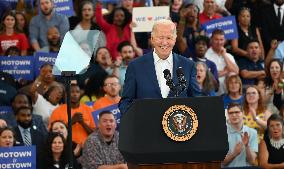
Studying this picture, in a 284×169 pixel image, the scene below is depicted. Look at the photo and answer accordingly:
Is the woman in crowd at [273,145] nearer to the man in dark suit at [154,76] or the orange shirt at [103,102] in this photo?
the orange shirt at [103,102]

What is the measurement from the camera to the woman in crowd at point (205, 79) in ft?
33.1

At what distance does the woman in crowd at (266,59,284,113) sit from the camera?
10.5 metres

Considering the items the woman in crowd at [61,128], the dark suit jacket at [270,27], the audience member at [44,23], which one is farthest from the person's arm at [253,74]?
the woman in crowd at [61,128]

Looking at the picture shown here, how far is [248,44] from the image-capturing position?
1143cm

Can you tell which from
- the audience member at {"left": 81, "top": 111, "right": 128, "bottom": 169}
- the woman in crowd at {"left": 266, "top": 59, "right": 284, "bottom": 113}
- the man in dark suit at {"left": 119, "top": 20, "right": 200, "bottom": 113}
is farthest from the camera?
the woman in crowd at {"left": 266, "top": 59, "right": 284, "bottom": 113}

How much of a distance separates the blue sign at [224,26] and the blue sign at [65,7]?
1.83 metres

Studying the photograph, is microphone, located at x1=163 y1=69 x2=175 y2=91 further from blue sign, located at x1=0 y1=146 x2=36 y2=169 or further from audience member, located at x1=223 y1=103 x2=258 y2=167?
audience member, located at x1=223 y1=103 x2=258 y2=167

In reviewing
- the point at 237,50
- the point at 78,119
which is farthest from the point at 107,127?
the point at 237,50

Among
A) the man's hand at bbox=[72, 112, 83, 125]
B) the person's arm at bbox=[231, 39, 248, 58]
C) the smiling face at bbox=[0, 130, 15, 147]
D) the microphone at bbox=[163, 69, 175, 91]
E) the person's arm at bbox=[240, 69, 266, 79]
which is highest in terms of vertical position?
the person's arm at bbox=[231, 39, 248, 58]

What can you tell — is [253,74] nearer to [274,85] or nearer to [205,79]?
[274,85]

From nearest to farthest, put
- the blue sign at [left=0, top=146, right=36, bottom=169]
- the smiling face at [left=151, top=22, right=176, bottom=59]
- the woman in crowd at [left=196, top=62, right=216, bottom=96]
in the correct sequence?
the smiling face at [left=151, top=22, right=176, bottom=59] < the blue sign at [left=0, top=146, right=36, bottom=169] < the woman in crowd at [left=196, top=62, right=216, bottom=96]

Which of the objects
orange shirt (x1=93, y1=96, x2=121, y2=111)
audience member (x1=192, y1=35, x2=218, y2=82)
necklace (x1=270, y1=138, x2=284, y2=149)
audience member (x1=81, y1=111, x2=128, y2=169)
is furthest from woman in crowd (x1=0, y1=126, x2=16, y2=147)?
audience member (x1=192, y1=35, x2=218, y2=82)

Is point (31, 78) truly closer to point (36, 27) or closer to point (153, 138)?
point (36, 27)

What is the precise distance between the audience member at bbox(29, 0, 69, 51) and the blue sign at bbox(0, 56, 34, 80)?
2.81 ft
